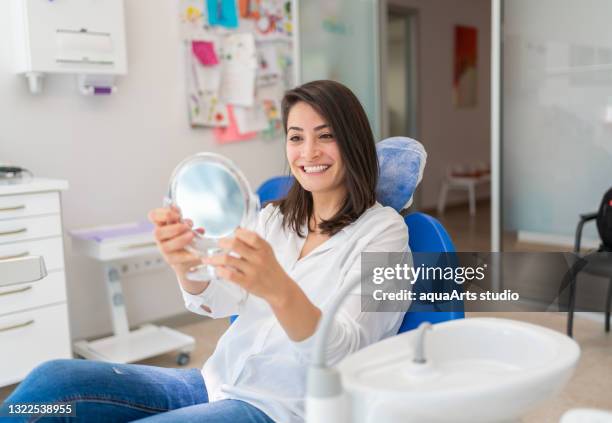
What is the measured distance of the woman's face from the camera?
125 cm

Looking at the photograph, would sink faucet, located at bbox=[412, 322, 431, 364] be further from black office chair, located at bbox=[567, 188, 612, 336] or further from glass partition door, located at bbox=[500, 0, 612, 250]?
glass partition door, located at bbox=[500, 0, 612, 250]

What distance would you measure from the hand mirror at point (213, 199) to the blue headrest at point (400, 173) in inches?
23.3

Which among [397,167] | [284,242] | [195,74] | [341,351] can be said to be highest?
[195,74]

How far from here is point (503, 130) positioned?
3219 millimetres

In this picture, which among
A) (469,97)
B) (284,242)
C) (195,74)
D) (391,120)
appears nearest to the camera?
(284,242)

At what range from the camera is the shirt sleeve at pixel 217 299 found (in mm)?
1178

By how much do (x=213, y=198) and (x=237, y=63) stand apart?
2.74 metres

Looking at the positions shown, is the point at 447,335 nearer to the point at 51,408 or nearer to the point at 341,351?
the point at 341,351

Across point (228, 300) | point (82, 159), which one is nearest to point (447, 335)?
point (228, 300)

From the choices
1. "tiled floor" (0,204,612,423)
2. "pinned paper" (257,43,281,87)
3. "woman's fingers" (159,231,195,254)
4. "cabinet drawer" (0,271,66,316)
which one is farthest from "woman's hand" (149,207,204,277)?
"pinned paper" (257,43,281,87)

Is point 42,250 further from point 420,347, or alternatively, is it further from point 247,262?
point 420,347

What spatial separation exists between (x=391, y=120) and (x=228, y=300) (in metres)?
5.83

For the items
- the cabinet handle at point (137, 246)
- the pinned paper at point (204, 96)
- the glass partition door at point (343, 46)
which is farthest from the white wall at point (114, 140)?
the glass partition door at point (343, 46)

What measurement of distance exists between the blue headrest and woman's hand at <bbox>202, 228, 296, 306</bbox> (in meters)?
0.62
